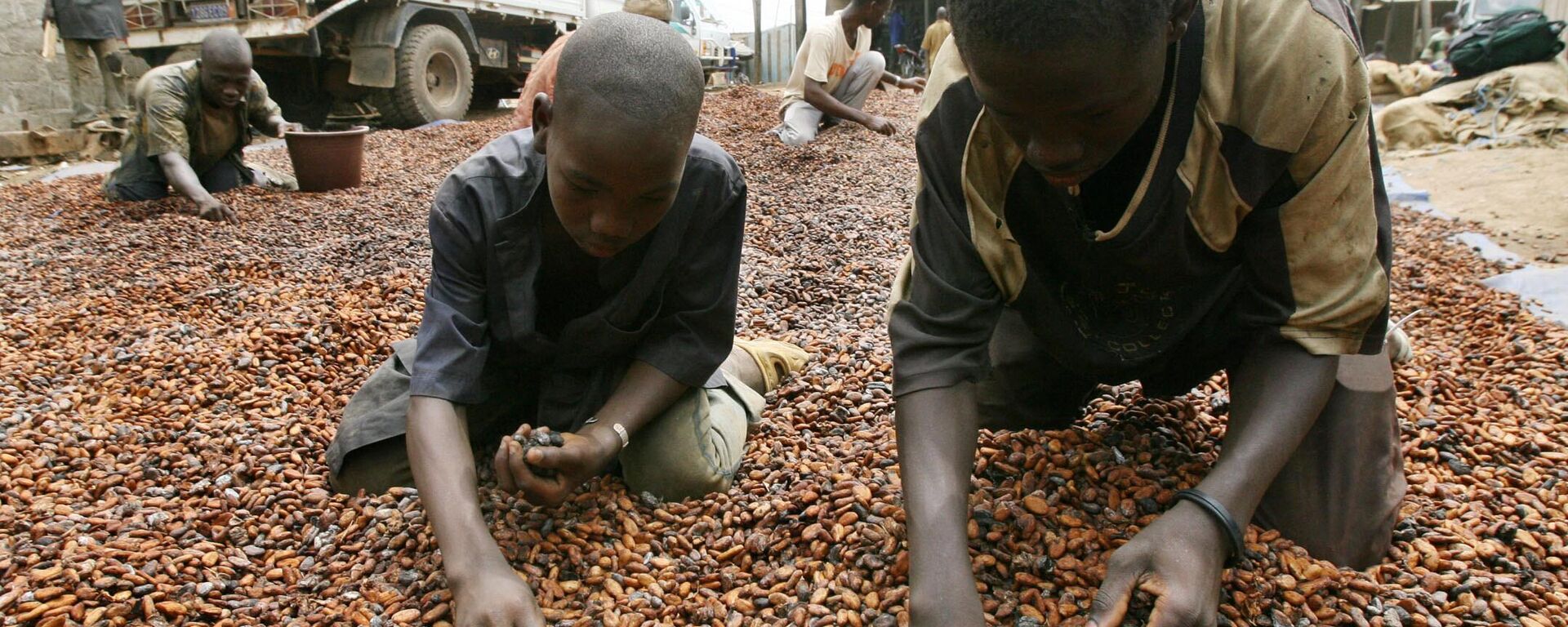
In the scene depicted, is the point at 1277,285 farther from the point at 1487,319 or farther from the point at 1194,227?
the point at 1487,319

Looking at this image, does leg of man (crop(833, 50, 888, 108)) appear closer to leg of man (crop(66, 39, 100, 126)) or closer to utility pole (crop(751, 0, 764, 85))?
leg of man (crop(66, 39, 100, 126))

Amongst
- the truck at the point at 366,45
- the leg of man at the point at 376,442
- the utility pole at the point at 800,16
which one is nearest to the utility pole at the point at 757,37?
the utility pole at the point at 800,16

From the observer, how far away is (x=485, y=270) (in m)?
1.82

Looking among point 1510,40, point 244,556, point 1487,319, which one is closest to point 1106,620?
point 244,556

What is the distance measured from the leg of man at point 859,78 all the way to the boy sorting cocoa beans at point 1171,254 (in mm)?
6059

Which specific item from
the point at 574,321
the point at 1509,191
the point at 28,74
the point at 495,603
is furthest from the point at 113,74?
the point at 1509,191

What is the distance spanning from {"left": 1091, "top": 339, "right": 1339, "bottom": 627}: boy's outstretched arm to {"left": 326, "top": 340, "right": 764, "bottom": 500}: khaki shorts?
0.85 m

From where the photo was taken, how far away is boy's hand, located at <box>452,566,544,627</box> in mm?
1420

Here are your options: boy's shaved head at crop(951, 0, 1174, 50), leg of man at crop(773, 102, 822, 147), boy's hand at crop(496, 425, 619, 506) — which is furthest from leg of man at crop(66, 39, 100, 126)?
boy's shaved head at crop(951, 0, 1174, 50)

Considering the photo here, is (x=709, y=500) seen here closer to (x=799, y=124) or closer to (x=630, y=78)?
(x=630, y=78)

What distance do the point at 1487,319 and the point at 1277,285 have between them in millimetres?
2153

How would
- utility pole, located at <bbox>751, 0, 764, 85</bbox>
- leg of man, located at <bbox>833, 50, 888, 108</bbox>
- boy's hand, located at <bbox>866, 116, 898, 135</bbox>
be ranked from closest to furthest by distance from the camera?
1. boy's hand, located at <bbox>866, 116, 898, 135</bbox>
2. leg of man, located at <bbox>833, 50, 888, 108</bbox>
3. utility pole, located at <bbox>751, 0, 764, 85</bbox>

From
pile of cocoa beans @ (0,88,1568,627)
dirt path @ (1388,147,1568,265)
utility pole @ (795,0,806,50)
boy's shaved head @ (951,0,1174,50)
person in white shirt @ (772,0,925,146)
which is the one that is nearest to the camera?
boy's shaved head @ (951,0,1174,50)

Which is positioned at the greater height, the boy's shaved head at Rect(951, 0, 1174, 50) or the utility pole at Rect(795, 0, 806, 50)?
the boy's shaved head at Rect(951, 0, 1174, 50)
